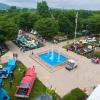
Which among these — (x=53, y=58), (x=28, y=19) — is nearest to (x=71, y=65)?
(x=53, y=58)

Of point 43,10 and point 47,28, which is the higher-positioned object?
point 43,10

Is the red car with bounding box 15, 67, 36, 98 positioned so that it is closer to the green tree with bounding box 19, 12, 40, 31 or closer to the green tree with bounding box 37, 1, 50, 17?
the green tree with bounding box 19, 12, 40, 31

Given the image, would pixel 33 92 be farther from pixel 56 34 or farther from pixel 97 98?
pixel 56 34

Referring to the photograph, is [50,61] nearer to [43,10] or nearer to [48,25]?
[48,25]

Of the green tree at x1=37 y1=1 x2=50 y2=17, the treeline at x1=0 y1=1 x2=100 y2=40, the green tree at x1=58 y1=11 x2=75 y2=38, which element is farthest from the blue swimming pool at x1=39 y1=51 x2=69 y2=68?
the green tree at x1=37 y1=1 x2=50 y2=17

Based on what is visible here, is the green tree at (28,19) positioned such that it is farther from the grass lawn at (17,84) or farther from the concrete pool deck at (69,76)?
the grass lawn at (17,84)

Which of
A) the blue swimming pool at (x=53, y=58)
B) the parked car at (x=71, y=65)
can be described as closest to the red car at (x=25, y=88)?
the parked car at (x=71, y=65)

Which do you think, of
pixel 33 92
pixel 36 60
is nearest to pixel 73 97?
pixel 33 92
